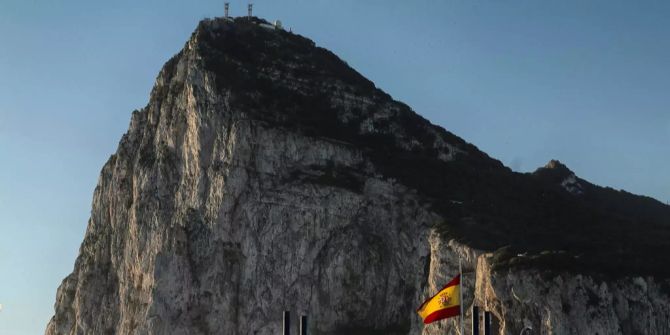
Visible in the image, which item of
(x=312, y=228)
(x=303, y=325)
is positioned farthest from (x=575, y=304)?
(x=303, y=325)

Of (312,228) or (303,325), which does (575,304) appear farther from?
(303,325)

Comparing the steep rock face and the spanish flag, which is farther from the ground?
the steep rock face

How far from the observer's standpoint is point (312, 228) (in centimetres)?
9894

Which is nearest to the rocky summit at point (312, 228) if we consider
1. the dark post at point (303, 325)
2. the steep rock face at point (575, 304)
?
the steep rock face at point (575, 304)

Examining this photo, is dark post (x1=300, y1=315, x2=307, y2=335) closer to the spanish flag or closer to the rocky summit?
the spanish flag

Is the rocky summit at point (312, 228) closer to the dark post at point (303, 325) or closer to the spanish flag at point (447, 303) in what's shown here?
the spanish flag at point (447, 303)

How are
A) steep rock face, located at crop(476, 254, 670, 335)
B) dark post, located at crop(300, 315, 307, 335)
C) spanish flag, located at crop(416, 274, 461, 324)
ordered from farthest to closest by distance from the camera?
steep rock face, located at crop(476, 254, 670, 335) < spanish flag, located at crop(416, 274, 461, 324) < dark post, located at crop(300, 315, 307, 335)

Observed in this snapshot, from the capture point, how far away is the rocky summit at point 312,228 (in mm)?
85500

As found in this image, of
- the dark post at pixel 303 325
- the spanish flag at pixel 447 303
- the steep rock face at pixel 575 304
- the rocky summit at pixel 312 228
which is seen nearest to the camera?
the dark post at pixel 303 325

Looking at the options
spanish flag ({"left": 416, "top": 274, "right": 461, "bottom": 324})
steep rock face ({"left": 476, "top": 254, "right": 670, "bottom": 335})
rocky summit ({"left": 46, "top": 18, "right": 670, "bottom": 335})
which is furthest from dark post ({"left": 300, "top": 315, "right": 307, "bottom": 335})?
rocky summit ({"left": 46, "top": 18, "right": 670, "bottom": 335})

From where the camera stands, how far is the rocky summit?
281 feet

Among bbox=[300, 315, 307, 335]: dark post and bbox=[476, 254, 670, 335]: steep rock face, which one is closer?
bbox=[300, 315, 307, 335]: dark post

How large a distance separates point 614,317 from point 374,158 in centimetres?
3238

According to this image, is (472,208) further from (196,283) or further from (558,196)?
(196,283)
